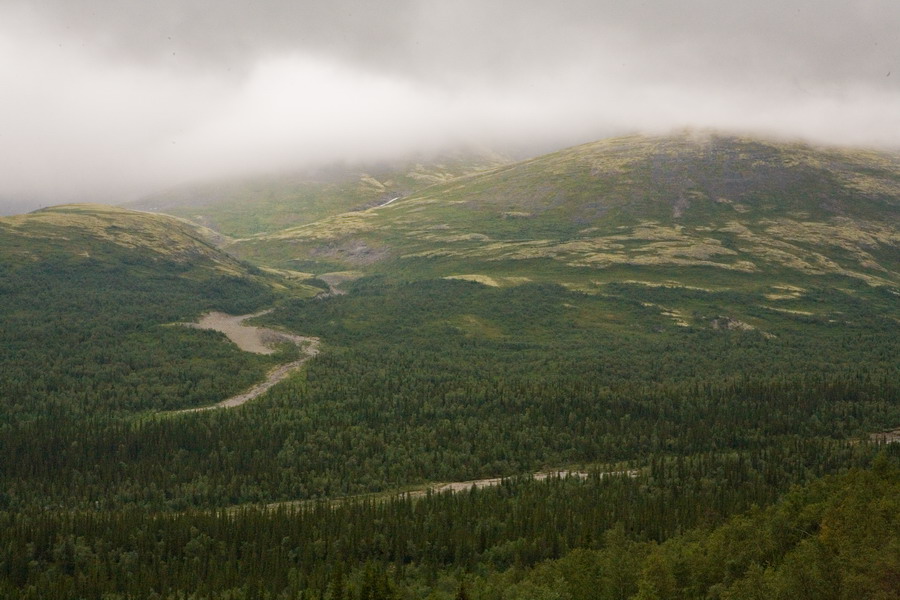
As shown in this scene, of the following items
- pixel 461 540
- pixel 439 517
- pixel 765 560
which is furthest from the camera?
pixel 439 517

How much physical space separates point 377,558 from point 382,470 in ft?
136

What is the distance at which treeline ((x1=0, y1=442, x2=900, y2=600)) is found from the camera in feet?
355

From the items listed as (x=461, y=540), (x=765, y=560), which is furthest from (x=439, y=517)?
(x=765, y=560)

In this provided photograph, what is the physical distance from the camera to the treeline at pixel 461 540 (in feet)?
355

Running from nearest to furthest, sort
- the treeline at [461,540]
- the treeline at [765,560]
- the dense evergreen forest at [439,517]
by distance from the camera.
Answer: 1. the treeline at [765,560]
2. the dense evergreen forest at [439,517]
3. the treeline at [461,540]

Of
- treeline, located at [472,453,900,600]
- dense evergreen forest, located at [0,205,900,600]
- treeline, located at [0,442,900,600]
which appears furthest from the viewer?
treeline, located at [0,442,900,600]

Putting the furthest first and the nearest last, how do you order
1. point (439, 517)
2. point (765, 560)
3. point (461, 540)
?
point (439, 517) → point (461, 540) → point (765, 560)

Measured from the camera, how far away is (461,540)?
141 m

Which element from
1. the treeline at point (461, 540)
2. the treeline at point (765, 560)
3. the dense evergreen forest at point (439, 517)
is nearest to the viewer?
the treeline at point (765, 560)

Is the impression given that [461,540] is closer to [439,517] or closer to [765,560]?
[439,517]

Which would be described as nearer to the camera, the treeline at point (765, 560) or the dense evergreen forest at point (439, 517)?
the treeline at point (765, 560)

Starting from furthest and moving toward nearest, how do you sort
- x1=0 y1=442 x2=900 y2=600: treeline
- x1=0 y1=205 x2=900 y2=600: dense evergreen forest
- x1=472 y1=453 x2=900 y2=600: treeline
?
x1=0 y1=442 x2=900 y2=600: treeline
x1=0 y1=205 x2=900 y2=600: dense evergreen forest
x1=472 y1=453 x2=900 y2=600: treeline

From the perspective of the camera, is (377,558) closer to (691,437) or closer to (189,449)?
(189,449)

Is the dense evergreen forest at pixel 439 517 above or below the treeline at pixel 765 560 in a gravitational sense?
below
